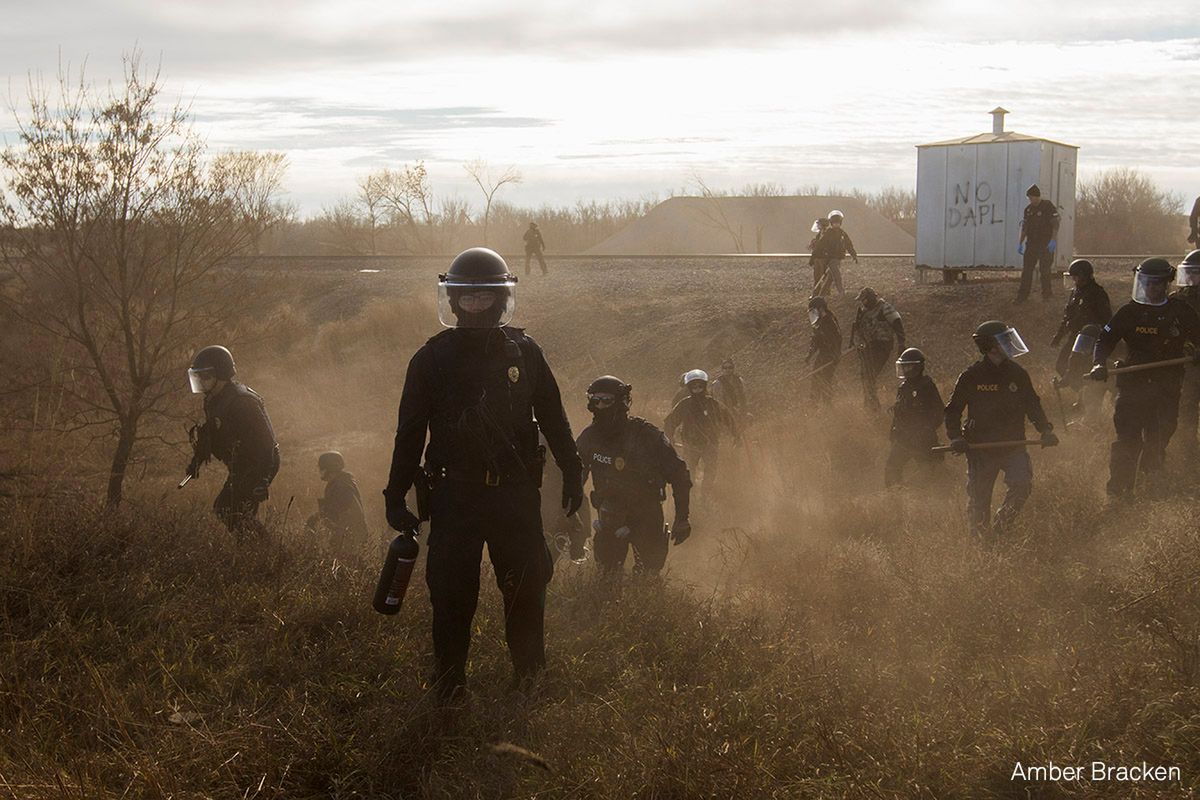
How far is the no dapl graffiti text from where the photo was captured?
21.3 m

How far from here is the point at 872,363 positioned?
49.1 feet

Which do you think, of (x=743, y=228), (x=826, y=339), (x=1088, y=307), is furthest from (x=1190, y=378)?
(x=743, y=228)

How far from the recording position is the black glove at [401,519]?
191 inches

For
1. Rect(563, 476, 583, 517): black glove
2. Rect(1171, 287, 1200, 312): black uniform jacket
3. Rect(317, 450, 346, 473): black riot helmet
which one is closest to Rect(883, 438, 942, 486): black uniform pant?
Rect(1171, 287, 1200, 312): black uniform jacket

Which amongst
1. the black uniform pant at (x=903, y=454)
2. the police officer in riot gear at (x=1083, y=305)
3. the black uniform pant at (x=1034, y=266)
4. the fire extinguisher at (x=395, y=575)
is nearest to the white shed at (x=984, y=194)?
the black uniform pant at (x=1034, y=266)

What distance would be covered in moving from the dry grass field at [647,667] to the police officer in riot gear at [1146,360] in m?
0.42

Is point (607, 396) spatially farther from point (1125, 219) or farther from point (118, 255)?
point (1125, 219)

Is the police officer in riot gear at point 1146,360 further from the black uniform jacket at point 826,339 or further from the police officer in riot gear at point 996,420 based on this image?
the black uniform jacket at point 826,339

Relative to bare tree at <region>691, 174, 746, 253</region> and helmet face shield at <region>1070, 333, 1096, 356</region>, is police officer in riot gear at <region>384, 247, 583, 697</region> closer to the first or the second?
helmet face shield at <region>1070, 333, 1096, 356</region>

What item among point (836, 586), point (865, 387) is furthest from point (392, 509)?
point (865, 387)

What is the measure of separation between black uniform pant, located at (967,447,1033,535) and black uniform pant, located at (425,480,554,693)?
4.64m

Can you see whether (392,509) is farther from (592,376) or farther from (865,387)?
(592,376)

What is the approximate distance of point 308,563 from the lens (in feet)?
22.2

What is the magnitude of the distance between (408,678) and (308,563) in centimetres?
193
